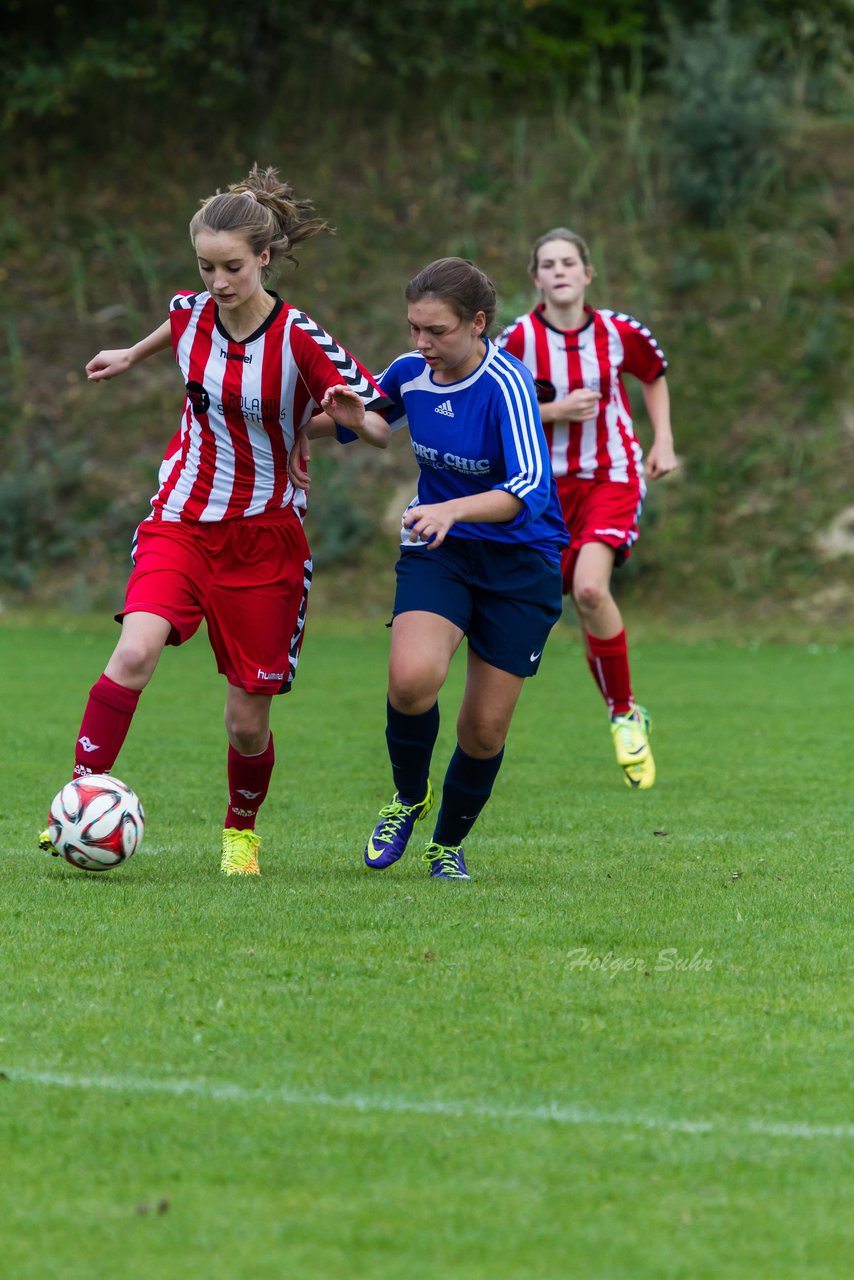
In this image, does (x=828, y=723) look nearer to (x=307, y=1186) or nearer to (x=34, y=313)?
(x=307, y=1186)

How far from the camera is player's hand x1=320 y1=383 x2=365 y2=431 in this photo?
516cm

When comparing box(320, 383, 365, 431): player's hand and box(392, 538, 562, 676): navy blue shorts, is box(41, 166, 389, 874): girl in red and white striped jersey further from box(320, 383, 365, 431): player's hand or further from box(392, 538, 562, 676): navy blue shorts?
box(392, 538, 562, 676): navy blue shorts

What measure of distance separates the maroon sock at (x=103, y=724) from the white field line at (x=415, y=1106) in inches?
79.9

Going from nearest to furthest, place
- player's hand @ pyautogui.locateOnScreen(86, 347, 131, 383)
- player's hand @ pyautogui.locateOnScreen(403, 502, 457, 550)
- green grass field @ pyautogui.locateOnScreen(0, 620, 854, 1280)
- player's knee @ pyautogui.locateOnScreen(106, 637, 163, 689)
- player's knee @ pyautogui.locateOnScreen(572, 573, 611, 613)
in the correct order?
green grass field @ pyautogui.locateOnScreen(0, 620, 854, 1280)
player's hand @ pyautogui.locateOnScreen(403, 502, 457, 550)
player's knee @ pyautogui.locateOnScreen(106, 637, 163, 689)
player's hand @ pyautogui.locateOnScreen(86, 347, 131, 383)
player's knee @ pyautogui.locateOnScreen(572, 573, 611, 613)

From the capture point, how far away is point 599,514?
Answer: 8172 millimetres

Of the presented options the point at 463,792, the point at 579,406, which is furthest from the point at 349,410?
the point at 579,406

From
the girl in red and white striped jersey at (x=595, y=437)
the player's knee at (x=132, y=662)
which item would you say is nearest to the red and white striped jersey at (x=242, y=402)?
the player's knee at (x=132, y=662)

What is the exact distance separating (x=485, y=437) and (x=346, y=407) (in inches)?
18.9

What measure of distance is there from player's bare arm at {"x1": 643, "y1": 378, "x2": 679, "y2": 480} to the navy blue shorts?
8.74 feet

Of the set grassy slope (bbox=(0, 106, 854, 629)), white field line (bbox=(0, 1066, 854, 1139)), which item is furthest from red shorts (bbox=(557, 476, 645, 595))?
grassy slope (bbox=(0, 106, 854, 629))

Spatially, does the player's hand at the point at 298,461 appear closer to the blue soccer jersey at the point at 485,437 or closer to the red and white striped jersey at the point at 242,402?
the red and white striped jersey at the point at 242,402

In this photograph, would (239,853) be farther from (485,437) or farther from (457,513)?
(485,437)

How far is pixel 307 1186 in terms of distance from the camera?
2785 mm

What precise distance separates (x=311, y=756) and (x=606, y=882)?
3.53 metres
